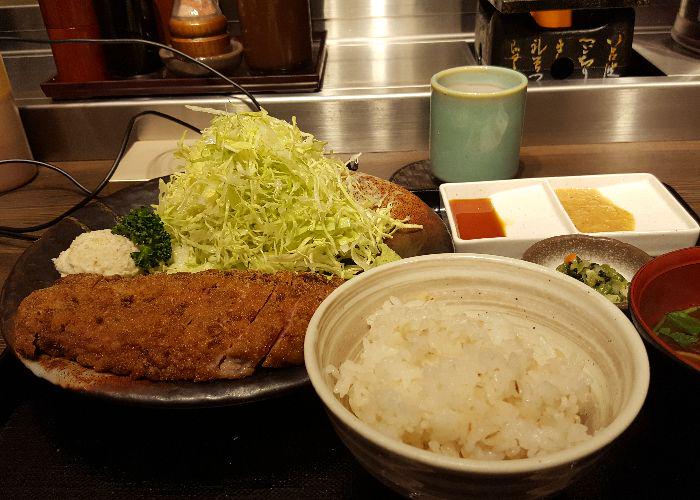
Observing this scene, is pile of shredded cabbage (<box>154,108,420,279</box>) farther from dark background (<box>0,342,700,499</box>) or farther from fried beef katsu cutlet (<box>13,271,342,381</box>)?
dark background (<box>0,342,700,499</box>)

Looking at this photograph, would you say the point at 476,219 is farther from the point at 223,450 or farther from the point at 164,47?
the point at 164,47

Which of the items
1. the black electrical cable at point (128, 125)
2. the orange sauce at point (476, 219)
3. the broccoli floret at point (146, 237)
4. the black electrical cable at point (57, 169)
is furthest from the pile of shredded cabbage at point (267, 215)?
the black electrical cable at point (57, 169)

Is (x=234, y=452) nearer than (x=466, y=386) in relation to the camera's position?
No

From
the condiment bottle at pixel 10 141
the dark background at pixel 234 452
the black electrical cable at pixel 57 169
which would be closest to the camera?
the dark background at pixel 234 452

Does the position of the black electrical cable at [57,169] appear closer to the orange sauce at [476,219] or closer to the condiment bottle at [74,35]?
the condiment bottle at [74,35]

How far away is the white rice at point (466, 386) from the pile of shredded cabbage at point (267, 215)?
697 mm

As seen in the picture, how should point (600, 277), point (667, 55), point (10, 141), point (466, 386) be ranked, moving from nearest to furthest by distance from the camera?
point (466, 386) < point (600, 277) < point (10, 141) < point (667, 55)

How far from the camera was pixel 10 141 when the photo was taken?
2518 mm

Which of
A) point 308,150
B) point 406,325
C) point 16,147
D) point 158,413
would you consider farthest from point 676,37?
point 16,147

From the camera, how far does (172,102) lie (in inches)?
107

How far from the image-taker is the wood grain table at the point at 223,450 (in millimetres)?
1154

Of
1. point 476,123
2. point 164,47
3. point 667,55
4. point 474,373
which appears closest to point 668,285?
point 474,373

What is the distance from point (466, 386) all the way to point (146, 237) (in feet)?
3.92

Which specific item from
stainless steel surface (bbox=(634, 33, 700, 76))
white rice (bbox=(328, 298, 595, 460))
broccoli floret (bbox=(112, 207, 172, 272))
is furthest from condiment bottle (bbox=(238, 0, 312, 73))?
white rice (bbox=(328, 298, 595, 460))
